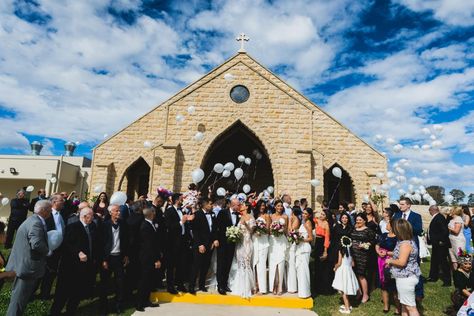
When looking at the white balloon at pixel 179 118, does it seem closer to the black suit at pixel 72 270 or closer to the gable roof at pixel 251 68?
the gable roof at pixel 251 68

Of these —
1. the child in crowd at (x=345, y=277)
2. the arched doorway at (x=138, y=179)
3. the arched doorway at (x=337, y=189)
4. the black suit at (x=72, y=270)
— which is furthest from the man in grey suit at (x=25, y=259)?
the arched doorway at (x=337, y=189)

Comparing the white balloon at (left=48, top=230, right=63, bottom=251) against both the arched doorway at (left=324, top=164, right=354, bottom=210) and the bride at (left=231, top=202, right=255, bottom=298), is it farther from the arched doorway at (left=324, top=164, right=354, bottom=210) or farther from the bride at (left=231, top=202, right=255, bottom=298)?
the arched doorway at (left=324, top=164, right=354, bottom=210)

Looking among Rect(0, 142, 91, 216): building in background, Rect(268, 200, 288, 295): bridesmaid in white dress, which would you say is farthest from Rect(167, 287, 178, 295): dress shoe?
Rect(0, 142, 91, 216): building in background

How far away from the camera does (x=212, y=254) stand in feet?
22.5

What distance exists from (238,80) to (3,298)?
1347 centimetres

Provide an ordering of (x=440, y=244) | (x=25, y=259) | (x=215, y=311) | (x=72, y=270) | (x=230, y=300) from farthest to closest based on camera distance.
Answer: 1. (x=440, y=244)
2. (x=230, y=300)
3. (x=215, y=311)
4. (x=72, y=270)
5. (x=25, y=259)

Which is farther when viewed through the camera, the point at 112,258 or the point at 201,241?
the point at 201,241

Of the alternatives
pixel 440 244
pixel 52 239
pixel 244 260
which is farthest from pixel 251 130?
pixel 52 239

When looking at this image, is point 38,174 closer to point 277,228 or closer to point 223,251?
point 223,251

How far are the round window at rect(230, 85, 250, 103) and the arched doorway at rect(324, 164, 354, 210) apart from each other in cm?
588

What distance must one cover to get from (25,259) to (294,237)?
4.76 m

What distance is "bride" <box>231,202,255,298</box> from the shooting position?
6.27m

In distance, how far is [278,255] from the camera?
21.6 ft

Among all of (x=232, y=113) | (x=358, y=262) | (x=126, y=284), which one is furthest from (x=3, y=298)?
(x=232, y=113)
